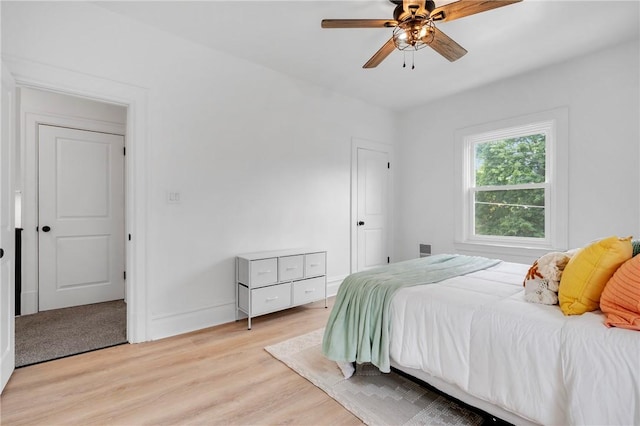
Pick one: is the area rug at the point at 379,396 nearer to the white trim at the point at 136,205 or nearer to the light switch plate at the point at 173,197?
the white trim at the point at 136,205

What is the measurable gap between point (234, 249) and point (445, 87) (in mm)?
3232

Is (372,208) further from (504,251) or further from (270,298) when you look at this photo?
(270,298)

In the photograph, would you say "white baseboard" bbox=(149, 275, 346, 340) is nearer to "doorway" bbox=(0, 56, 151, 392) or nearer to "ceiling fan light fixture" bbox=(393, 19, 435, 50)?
"doorway" bbox=(0, 56, 151, 392)

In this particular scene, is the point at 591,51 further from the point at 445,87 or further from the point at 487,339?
the point at 487,339

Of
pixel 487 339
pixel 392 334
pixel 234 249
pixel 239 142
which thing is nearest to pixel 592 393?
pixel 487 339

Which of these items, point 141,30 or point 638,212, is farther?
point 638,212

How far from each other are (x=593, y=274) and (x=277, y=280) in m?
2.47

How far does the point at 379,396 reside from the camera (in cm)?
188

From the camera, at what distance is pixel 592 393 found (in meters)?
1.17

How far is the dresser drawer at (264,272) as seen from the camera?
9.88 feet

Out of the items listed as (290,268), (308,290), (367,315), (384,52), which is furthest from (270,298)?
(384,52)

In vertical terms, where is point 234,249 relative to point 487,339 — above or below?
above

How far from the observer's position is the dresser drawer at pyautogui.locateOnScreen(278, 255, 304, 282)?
3.20 m

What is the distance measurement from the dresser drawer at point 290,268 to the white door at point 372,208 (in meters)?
1.30
